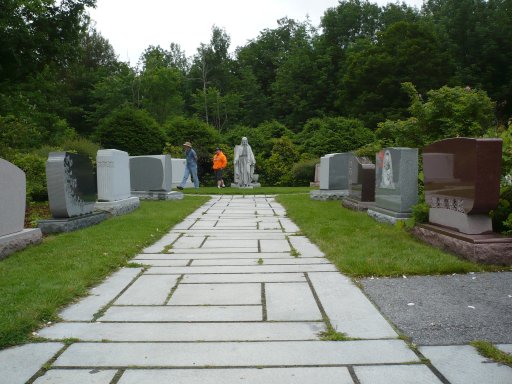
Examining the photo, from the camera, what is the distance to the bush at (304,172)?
84.3 ft

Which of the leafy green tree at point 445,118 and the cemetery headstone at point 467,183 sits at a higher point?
the leafy green tree at point 445,118

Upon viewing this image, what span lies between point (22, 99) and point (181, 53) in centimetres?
4416

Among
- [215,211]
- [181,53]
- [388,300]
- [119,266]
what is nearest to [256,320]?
[388,300]

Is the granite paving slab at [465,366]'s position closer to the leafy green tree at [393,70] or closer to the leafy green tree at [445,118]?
the leafy green tree at [445,118]

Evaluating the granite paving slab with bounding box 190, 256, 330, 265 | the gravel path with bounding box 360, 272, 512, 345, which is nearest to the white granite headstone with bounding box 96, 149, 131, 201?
the granite paving slab with bounding box 190, 256, 330, 265

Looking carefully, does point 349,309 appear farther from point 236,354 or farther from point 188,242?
point 188,242

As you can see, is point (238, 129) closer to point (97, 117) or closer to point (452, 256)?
point (97, 117)

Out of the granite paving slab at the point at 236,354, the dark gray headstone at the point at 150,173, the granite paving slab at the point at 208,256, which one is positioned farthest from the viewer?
the dark gray headstone at the point at 150,173

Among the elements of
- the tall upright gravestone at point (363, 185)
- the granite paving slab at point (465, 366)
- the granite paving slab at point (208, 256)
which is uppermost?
the tall upright gravestone at point (363, 185)

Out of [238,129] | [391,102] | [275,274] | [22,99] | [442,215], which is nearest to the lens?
[275,274]

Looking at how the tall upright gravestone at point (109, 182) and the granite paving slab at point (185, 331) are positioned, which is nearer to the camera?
the granite paving slab at point (185, 331)

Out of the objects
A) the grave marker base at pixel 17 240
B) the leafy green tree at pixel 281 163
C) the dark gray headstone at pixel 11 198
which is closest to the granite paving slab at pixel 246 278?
the grave marker base at pixel 17 240

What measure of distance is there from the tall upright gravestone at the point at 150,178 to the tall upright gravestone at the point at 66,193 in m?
5.40

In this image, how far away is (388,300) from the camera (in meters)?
4.02
